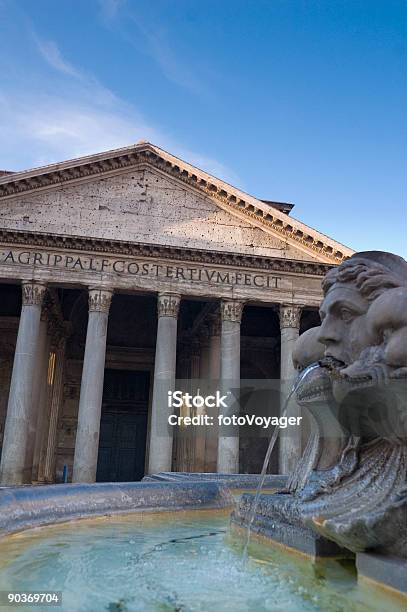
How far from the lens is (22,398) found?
14.6 metres

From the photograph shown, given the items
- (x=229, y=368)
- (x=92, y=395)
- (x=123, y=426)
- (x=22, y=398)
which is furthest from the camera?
(x=123, y=426)

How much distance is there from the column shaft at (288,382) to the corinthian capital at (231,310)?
1.45m

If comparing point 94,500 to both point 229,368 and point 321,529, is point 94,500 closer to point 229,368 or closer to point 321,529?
point 321,529

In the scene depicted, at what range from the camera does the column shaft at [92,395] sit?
48.2ft

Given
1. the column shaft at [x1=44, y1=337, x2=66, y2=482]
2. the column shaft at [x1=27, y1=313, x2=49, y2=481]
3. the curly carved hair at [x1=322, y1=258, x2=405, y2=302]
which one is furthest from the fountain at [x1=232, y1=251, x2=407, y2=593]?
the column shaft at [x1=44, y1=337, x2=66, y2=482]

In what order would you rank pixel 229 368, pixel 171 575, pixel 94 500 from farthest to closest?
pixel 229 368, pixel 94 500, pixel 171 575

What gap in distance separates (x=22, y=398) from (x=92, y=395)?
189 centimetres

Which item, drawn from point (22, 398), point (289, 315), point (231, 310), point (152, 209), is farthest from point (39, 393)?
point (289, 315)

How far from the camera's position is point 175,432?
20078 mm

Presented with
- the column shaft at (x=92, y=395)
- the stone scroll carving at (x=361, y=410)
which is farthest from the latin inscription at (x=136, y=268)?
the stone scroll carving at (x=361, y=410)

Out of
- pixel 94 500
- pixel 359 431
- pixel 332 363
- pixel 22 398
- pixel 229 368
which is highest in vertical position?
pixel 229 368

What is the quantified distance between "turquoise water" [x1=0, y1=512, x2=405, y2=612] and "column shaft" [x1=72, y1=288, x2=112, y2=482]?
11.7m

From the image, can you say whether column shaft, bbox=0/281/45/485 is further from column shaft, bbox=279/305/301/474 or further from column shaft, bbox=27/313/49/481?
column shaft, bbox=279/305/301/474

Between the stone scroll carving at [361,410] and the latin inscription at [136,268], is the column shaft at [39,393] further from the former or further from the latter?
the stone scroll carving at [361,410]
